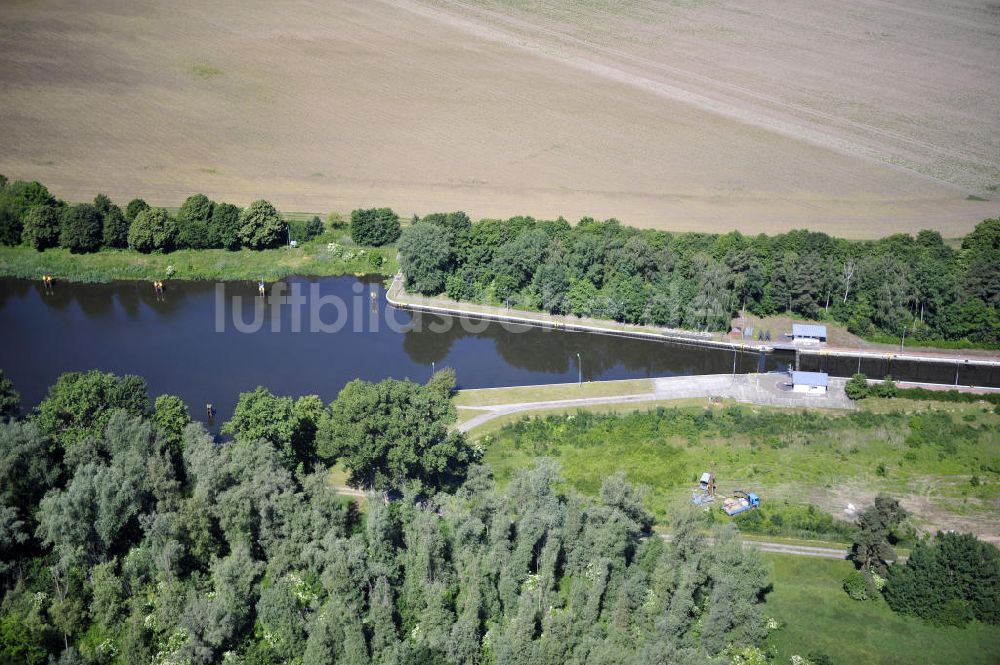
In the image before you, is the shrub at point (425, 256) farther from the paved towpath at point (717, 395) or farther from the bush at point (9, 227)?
the bush at point (9, 227)

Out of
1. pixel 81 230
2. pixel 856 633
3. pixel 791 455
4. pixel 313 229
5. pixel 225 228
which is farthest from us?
pixel 313 229

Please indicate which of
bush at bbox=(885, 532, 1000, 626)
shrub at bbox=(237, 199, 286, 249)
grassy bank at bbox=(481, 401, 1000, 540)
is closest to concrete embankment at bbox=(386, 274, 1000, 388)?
grassy bank at bbox=(481, 401, 1000, 540)

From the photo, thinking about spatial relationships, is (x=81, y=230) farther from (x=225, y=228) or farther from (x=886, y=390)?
(x=886, y=390)

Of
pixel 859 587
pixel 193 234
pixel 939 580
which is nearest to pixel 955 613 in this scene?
pixel 939 580

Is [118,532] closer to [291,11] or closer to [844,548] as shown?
[844,548]

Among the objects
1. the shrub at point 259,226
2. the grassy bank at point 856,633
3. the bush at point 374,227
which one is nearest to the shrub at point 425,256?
the bush at point 374,227

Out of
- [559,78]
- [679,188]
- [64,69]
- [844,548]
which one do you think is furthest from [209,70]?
[844,548]

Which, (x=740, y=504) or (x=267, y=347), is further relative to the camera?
(x=267, y=347)
